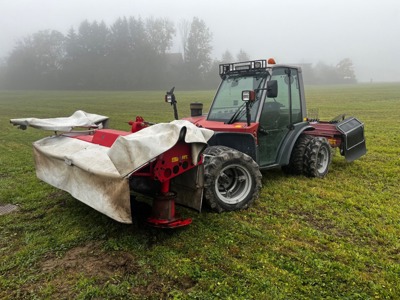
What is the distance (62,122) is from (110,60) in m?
57.5

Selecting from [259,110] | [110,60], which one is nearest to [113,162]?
[259,110]

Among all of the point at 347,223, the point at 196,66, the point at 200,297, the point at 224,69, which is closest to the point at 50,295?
the point at 200,297

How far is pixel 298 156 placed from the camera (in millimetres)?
6254

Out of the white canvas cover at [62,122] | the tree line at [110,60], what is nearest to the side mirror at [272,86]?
the white canvas cover at [62,122]

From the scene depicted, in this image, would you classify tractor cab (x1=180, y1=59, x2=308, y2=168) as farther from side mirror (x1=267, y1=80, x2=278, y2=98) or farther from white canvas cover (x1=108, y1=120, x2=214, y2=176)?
white canvas cover (x1=108, y1=120, x2=214, y2=176)

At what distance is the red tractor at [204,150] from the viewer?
3.60m

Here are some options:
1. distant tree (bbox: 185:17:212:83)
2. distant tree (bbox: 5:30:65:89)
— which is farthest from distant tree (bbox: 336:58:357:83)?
distant tree (bbox: 5:30:65:89)

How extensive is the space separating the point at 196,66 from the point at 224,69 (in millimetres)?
61703

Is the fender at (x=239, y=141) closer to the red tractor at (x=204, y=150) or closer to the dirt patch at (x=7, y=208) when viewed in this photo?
the red tractor at (x=204, y=150)

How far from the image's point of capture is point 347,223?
4414 mm

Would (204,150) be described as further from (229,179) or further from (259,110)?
(259,110)

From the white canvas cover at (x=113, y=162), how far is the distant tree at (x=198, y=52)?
6142 cm

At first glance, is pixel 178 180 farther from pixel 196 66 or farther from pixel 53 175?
pixel 196 66

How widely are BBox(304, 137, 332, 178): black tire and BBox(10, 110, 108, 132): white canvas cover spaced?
3545 millimetres
